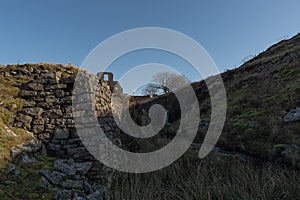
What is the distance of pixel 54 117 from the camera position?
15.4ft

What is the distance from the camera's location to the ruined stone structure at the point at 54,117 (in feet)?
14.6

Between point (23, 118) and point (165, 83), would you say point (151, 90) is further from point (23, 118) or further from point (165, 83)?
point (23, 118)

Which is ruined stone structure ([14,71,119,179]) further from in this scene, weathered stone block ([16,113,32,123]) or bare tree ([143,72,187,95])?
bare tree ([143,72,187,95])

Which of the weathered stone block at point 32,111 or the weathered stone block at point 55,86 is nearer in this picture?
the weathered stone block at point 32,111

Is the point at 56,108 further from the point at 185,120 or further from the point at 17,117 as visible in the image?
the point at 185,120

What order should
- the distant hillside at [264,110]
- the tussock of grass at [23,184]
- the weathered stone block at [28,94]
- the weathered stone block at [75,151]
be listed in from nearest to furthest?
the tussock of grass at [23,184] → the weathered stone block at [75,151] → the weathered stone block at [28,94] → the distant hillside at [264,110]

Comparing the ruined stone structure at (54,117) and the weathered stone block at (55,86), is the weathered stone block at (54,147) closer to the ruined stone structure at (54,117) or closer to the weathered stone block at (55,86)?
the ruined stone structure at (54,117)

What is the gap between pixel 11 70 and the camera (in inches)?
211

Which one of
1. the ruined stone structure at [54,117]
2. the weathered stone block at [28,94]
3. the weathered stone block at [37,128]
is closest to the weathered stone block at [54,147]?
the ruined stone structure at [54,117]

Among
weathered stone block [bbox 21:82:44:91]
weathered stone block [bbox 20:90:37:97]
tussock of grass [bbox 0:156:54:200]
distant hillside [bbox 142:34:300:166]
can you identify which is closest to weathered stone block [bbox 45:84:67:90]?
weathered stone block [bbox 21:82:44:91]

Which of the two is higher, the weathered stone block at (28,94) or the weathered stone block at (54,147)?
the weathered stone block at (28,94)

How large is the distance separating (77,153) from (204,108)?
1253 cm

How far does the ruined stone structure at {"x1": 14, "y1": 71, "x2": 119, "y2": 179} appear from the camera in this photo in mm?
4461

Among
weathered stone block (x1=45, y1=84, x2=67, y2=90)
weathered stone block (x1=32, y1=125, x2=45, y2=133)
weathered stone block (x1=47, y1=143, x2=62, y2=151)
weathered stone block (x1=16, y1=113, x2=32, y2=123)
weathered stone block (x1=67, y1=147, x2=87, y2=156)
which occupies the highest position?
weathered stone block (x1=45, y1=84, x2=67, y2=90)
